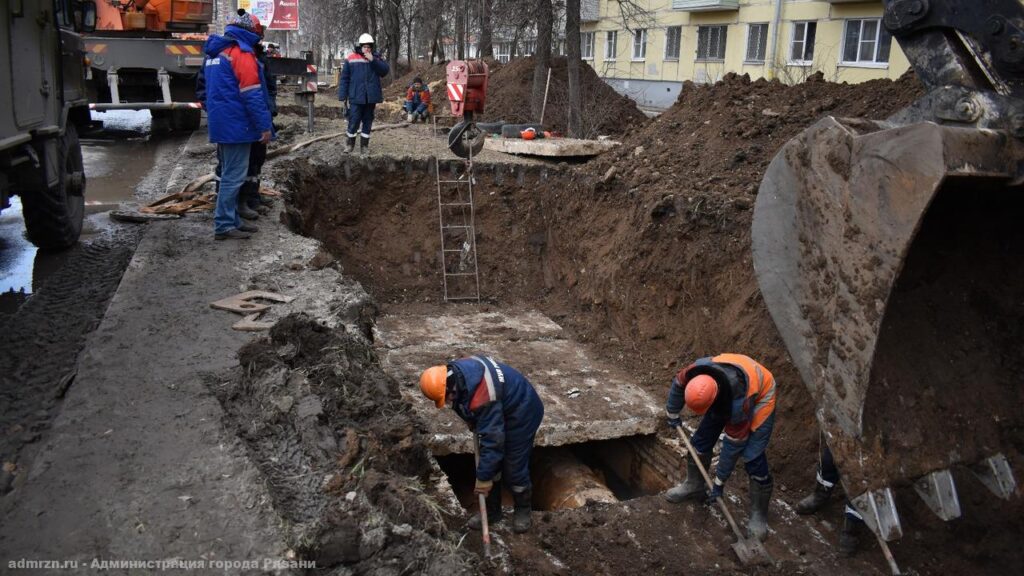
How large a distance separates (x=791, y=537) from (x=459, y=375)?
8.73ft

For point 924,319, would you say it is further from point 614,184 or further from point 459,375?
point 614,184

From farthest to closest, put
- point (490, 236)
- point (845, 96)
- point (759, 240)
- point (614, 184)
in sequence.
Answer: point (490, 236) → point (614, 184) → point (845, 96) → point (759, 240)

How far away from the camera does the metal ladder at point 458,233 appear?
10.6m

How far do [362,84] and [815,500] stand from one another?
320 inches

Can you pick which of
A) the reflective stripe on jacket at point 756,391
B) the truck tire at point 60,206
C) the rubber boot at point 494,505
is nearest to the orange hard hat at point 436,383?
the rubber boot at point 494,505

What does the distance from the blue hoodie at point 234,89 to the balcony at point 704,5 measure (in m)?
19.8

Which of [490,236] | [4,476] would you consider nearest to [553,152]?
[490,236]

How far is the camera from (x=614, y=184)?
30.2 feet

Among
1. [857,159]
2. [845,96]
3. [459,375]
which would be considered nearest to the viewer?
[857,159]

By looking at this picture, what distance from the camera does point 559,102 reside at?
16.6 m

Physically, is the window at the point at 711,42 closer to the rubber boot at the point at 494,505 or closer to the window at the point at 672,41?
the window at the point at 672,41

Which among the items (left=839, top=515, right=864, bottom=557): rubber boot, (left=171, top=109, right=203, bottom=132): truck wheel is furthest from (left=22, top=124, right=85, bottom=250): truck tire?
(left=171, top=109, right=203, bottom=132): truck wheel

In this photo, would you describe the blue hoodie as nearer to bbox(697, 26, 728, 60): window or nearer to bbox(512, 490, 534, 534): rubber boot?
bbox(512, 490, 534, 534): rubber boot

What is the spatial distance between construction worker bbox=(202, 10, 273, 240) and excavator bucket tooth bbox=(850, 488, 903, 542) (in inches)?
217
